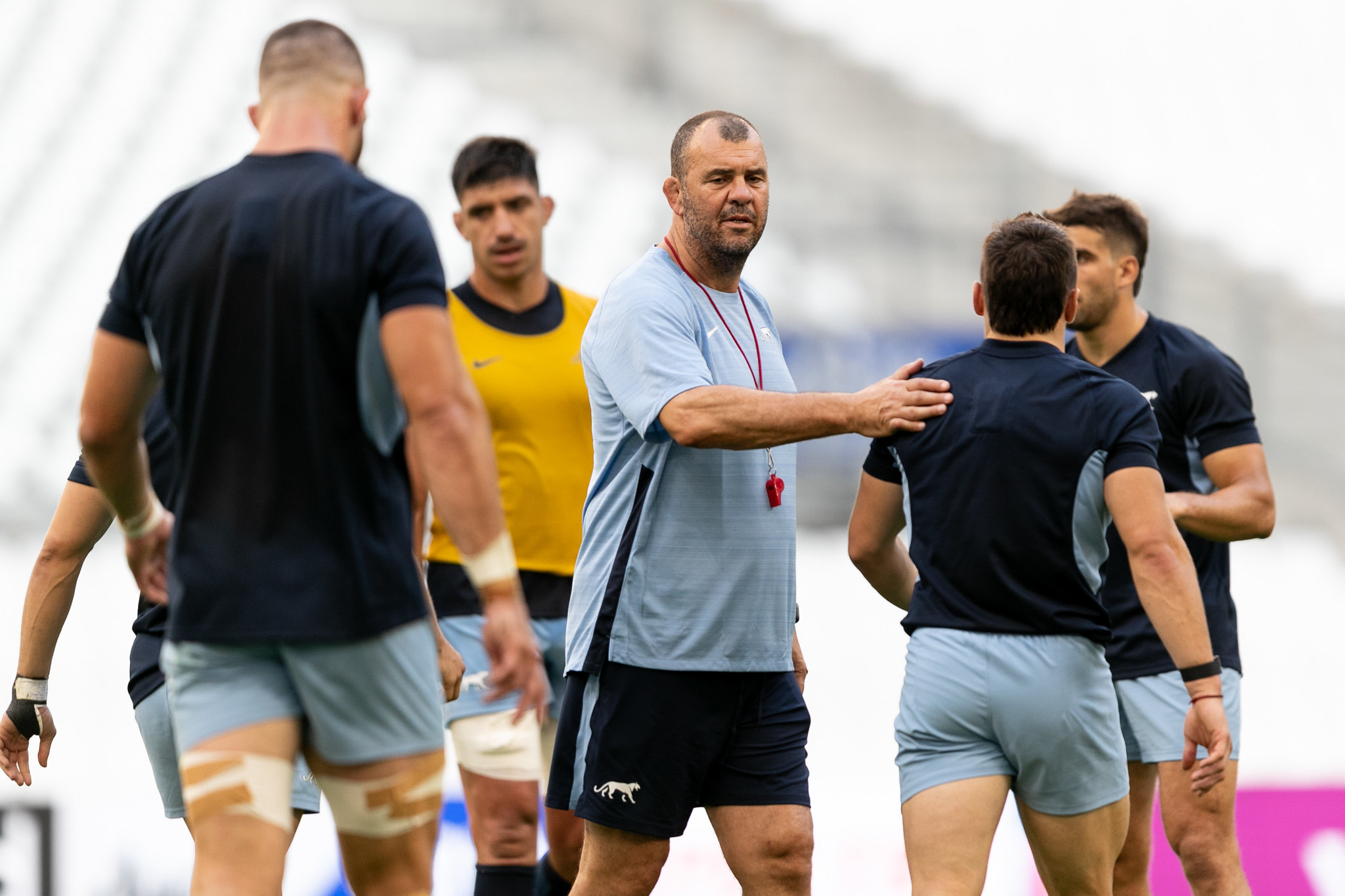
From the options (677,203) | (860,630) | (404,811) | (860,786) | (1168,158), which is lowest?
(860,786)

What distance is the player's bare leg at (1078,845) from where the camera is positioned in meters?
3.46

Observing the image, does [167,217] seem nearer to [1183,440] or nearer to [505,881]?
[505,881]

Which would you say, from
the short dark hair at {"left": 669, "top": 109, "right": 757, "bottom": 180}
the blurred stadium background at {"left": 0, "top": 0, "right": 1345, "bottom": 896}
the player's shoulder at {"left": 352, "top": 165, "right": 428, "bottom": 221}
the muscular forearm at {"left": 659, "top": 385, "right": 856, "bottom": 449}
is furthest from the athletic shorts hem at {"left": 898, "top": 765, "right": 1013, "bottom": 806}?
the blurred stadium background at {"left": 0, "top": 0, "right": 1345, "bottom": 896}

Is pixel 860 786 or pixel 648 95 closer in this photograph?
pixel 860 786

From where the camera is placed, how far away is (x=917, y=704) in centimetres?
351

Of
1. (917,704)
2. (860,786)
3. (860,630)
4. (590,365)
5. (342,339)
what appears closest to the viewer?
(342,339)

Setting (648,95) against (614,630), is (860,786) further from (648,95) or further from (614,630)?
(648,95)

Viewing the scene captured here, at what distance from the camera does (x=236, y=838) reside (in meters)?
2.60

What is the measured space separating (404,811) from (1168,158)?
10.8 metres

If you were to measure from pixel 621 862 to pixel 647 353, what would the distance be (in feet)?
3.89

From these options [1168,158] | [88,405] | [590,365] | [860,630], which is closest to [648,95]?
[1168,158]

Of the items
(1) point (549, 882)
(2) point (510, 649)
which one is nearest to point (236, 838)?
(2) point (510, 649)

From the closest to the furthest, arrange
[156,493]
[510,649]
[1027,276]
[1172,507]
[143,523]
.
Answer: [510,649] < [143,523] < [1027,276] < [156,493] < [1172,507]

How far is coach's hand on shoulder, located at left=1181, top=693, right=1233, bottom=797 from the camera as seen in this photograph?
3541 mm
